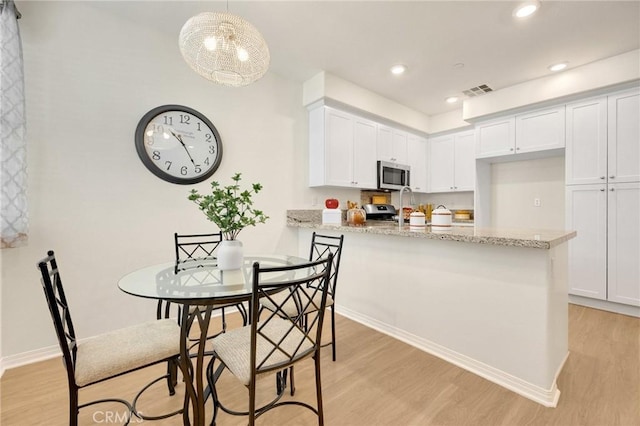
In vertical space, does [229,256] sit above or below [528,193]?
below

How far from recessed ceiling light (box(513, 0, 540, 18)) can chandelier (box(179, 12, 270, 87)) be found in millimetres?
2095

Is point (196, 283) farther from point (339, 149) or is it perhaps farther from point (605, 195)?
point (605, 195)

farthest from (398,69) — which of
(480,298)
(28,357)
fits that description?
(28,357)

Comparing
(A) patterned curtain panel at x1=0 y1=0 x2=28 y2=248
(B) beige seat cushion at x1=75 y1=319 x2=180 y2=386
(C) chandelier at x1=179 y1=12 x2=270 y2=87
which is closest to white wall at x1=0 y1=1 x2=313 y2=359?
(A) patterned curtain panel at x1=0 y1=0 x2=28 y2=248

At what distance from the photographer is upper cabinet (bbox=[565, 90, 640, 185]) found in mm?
2945

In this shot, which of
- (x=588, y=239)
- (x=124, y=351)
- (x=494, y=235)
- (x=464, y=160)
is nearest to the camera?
(x=124, y=351)

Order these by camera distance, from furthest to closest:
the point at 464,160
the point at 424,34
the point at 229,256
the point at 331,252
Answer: the point at 464,160 < the point at 424,34 < the point at 331,252 < the point at 229,256

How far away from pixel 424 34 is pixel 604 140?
2.33 meters

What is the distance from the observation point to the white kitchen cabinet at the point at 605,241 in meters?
2.94

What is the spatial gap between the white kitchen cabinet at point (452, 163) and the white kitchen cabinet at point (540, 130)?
2.54 ft

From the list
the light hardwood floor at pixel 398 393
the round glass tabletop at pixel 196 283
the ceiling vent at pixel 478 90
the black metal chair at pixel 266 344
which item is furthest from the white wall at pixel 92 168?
the ceiling vent at pixel 478 90

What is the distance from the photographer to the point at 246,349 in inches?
50.6

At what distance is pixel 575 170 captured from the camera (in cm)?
329

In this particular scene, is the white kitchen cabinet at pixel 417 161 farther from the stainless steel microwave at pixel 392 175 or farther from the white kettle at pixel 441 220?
the white kettle at pixel 441 220
